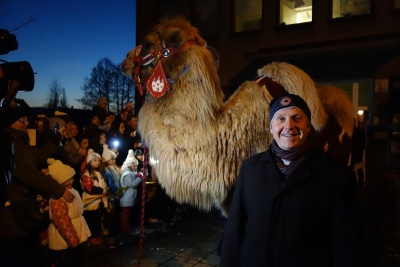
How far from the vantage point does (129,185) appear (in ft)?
19.4

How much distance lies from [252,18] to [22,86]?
39.8 feet

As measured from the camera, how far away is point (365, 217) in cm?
373

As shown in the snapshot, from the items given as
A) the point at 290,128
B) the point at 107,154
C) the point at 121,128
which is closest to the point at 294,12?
the point at 121,128

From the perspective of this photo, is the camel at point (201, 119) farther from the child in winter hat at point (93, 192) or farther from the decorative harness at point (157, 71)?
the child in winter hat at point (93, 192)

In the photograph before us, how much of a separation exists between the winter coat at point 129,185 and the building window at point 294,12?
29.5ft

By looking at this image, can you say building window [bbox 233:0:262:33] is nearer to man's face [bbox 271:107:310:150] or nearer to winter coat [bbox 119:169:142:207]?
winter coat [bbox 119:169:142:207]

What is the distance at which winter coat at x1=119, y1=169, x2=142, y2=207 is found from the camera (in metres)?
5.89

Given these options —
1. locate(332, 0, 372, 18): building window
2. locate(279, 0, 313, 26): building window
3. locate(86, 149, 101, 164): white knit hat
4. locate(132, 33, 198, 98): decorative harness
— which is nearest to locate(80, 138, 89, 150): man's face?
locate(86, 149, 101, 164): white knit hat

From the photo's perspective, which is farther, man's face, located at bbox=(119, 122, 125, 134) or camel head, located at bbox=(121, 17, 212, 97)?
man's face, located at bbox=(119, 122, 125, 134)

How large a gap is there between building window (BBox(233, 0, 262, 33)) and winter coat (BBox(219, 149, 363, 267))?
39.2ft

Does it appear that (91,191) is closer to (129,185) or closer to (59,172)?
(129,185)

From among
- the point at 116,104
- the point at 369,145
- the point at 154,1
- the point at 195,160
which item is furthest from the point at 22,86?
the point at 116,104

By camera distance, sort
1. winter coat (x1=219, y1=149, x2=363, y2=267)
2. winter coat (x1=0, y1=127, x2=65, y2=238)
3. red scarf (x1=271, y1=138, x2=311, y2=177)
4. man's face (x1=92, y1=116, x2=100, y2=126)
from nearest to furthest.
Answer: winter coat (x1=219, y1=149, x2=363, y2=267) < red scarf (x1=271, y1=138, x2=311, y2=177) < winter coat (x1=0, y1=127, x2=65, y2=238) < man's face (x1=92, y1=116, x2=100, y2=126)

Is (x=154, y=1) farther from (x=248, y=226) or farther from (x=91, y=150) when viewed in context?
(x=248, y=226)
